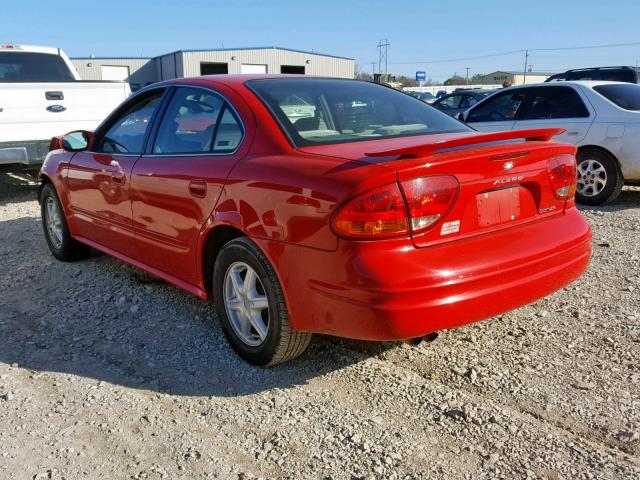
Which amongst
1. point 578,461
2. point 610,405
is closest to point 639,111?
point 610,405

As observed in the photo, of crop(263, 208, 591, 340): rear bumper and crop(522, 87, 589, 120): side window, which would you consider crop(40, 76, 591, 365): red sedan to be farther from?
crop(522, 87, 589, 120): side window

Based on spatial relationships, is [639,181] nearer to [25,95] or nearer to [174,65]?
[25,95]

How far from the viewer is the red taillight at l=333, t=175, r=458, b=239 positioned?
99.2 inches

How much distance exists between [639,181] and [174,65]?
43.2m

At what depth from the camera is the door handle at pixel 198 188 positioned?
332 centimetres

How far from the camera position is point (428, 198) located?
102 inches

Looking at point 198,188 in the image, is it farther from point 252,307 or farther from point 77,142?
point 77,142

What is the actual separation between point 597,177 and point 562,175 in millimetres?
4488

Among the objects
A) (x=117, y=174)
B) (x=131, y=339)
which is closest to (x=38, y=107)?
(x=117, y=174)

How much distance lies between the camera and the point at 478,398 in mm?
2920

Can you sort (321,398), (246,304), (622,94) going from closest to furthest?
(321,398)
(246,304)
(622,94)

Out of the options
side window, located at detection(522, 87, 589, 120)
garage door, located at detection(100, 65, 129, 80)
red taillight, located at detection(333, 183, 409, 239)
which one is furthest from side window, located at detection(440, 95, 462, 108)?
garage door, located at detection(100, 65, 129, 80)

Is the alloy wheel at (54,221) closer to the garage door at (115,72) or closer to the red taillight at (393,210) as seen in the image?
the red taillight at (393,210)

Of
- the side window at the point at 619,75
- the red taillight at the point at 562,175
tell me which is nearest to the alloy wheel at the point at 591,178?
the red taillight at the point at 562,175
